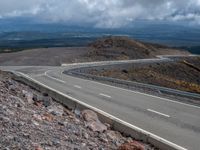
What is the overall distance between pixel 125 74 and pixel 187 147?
38.0m

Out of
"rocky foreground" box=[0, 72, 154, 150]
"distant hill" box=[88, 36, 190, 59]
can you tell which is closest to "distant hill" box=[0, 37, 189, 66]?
"distant hill" box=[88, 36, 190, 59]

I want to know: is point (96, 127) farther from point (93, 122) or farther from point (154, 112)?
point (154, 112)

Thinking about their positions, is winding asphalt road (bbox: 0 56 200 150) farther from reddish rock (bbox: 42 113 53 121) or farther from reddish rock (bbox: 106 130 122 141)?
reddish rock (bbox: 42 113 53 121)

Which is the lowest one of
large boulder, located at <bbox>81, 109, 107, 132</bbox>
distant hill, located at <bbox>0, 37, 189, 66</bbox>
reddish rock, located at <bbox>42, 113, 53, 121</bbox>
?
distant hill, located at <bbox>0, 37, 189, 66</bbox>

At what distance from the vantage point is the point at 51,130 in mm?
10938

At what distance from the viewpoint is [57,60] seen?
65938mm

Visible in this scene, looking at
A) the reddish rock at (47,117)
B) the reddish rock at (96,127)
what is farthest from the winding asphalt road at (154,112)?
the reddish rock at (47,117)

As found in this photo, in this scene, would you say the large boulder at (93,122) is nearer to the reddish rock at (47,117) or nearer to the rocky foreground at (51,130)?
the rocky foreground at (51,130)

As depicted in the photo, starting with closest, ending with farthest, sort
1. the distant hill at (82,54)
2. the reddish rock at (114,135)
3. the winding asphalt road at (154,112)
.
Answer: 1. the reddish rock at (114,135)
2. the winding asphalt road at (154,112)
3. the distant hill at (82,54)

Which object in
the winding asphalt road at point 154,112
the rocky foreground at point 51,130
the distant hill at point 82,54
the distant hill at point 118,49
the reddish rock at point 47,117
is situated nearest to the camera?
the rocky foreground at point 51,130

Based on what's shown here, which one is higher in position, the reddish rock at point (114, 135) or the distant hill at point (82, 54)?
the reddish rock at point (114, 135)

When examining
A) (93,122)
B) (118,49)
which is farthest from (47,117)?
(118,49)

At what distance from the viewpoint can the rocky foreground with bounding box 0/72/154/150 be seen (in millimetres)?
9375

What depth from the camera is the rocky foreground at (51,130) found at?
938 cm
